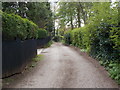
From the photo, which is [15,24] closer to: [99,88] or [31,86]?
[31,86]

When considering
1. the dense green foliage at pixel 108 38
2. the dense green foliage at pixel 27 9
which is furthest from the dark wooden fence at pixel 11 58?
the dense green foliage at pixel 27 9

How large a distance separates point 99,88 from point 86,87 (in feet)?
1.34

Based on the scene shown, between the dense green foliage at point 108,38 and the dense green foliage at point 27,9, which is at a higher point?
the dense green foliage at point 27,9

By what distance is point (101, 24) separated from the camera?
712cm

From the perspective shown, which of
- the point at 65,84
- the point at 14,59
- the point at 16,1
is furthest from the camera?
the point at 16,1

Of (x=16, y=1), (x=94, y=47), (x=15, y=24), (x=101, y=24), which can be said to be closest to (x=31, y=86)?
(x=15, y=24)

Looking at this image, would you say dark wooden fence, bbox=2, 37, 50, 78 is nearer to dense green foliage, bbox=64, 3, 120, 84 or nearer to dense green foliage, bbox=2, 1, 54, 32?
dense green foliage, bbox=64, 3, 120, 84

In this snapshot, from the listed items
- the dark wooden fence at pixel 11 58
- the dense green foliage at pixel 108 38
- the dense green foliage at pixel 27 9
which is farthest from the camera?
the dense green foliage at pixel 27 9

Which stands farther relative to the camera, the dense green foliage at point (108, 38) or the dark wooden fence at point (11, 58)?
the dense green foliage at point (108, 38)

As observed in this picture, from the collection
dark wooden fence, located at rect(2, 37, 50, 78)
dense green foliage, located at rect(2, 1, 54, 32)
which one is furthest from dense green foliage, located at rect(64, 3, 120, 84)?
dense green foliage, located at rect(2, 1, 54, 32)

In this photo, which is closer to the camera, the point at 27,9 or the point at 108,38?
the point at 108,38

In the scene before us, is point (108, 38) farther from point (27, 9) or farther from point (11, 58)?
point (27, 9)

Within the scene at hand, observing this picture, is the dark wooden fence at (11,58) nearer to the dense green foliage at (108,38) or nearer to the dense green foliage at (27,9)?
the dense green foliage at (108,38)

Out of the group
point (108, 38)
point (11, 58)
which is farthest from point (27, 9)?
point (108, 38)
